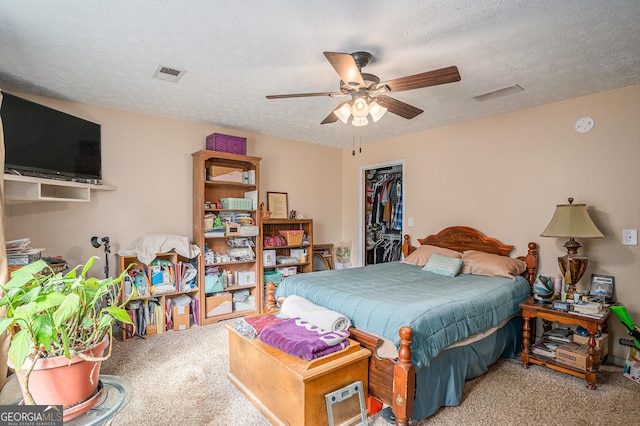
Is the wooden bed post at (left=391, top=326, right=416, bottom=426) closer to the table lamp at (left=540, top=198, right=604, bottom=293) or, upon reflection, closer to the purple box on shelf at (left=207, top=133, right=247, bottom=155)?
the table lamp at (left=540, top=198, right=604, bottom=293)

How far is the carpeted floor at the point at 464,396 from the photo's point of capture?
2084 millimetres

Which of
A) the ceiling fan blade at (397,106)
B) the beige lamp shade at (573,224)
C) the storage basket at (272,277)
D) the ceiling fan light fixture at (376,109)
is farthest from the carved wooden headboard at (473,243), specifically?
the ceiling fan light fixture at (376,109)

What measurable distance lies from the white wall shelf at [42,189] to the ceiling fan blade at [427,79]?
112 inches

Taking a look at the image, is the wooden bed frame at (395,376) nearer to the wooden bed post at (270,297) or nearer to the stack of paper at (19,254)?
the wooden bed post at (270,297)

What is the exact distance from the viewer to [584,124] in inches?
120

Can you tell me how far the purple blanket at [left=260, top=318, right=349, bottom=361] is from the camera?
1.93m

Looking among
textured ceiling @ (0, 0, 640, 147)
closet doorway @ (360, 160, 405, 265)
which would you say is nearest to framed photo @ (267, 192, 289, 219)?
closet doorway @ (360, 160, 405, 265)

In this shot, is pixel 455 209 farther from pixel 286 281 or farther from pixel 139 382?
pixel 139 382

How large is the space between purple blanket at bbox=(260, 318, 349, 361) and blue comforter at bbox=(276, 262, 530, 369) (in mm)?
276

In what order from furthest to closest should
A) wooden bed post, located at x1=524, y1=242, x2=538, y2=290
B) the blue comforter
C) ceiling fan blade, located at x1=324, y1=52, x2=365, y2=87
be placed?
wooden bed post, located at x1=524, y1=242, x2=538, y2=290 → the blue comforter → ceiling fan blade, located at x1=324, y1=52, x2=365, y2=87

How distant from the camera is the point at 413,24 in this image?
6.26ft

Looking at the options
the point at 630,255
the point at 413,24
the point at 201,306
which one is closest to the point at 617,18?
the point at 413,24

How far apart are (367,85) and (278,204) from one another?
2795 mm

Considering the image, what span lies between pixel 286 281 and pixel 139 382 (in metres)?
1.37
